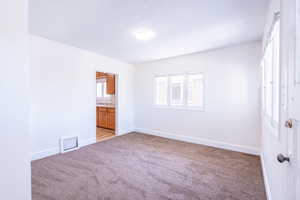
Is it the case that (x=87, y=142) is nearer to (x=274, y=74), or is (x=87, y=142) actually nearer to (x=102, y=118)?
(x=102, y=118)

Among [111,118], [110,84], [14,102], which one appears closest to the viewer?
[14,102]

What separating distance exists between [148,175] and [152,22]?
246cm

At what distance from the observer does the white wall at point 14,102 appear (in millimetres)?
963

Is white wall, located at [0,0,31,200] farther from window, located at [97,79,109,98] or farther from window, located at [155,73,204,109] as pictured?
window, located at [97,79,109,98]

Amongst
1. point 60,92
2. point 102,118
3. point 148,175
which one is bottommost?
point 148,175

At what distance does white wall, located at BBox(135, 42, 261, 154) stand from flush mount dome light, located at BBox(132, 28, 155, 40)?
64.3 inches

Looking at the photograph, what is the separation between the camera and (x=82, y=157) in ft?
9.78

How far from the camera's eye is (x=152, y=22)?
2.29 m

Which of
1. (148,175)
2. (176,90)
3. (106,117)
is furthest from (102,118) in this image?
(148,175)

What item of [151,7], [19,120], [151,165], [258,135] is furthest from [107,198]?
[258,135]

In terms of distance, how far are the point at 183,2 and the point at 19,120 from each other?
208cm

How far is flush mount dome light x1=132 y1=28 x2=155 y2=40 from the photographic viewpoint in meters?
2.56

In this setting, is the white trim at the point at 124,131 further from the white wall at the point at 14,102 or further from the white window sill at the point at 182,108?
the white wall at the point at 14,102

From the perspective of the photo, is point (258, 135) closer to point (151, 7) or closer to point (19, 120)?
point (151, 7)
